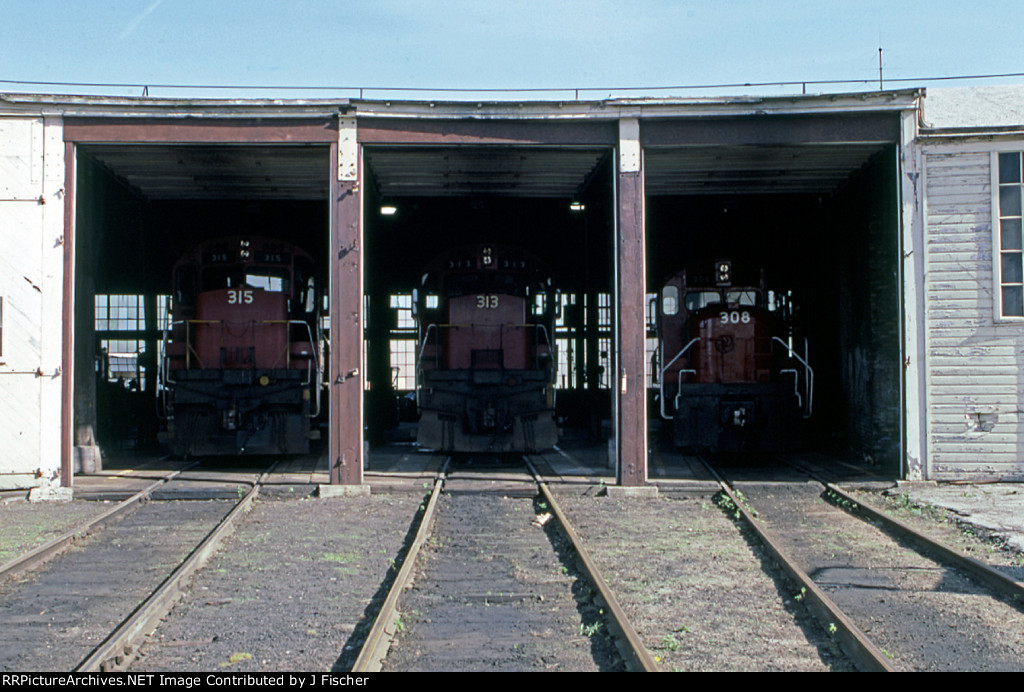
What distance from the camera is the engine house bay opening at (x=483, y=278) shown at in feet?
40.0

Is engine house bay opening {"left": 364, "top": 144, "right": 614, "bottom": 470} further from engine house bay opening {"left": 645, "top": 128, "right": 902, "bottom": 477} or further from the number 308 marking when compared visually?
the number 308 marking

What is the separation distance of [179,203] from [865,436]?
38.3 feet

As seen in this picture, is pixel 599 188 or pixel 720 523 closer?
pixel 720 523

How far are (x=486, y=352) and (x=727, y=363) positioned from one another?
368cm

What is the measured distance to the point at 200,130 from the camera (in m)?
9.83

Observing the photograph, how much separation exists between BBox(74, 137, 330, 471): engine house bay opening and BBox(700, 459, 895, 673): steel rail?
7029 millimetres

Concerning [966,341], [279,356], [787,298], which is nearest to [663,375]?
[787,298]

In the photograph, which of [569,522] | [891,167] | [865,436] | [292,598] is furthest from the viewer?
[865,436]

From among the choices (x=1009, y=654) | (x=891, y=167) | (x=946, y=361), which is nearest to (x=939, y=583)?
(x=1009, y=654)

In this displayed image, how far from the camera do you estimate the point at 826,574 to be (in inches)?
233

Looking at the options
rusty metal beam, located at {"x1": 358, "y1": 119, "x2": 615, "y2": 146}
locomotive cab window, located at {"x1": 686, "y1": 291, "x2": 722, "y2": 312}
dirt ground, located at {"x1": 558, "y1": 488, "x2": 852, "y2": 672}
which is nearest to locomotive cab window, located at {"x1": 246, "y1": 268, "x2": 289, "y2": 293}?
rusty metal beam, located at {"x1": 358, "y1": 119, "x2": 615, "y2": 146}

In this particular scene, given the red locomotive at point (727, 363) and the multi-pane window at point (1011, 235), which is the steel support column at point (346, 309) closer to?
the red locomotive at point (727, 363)

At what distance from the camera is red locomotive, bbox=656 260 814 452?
11945 millimetres

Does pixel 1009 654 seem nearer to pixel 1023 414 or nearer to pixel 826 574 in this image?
pixel 826 574
